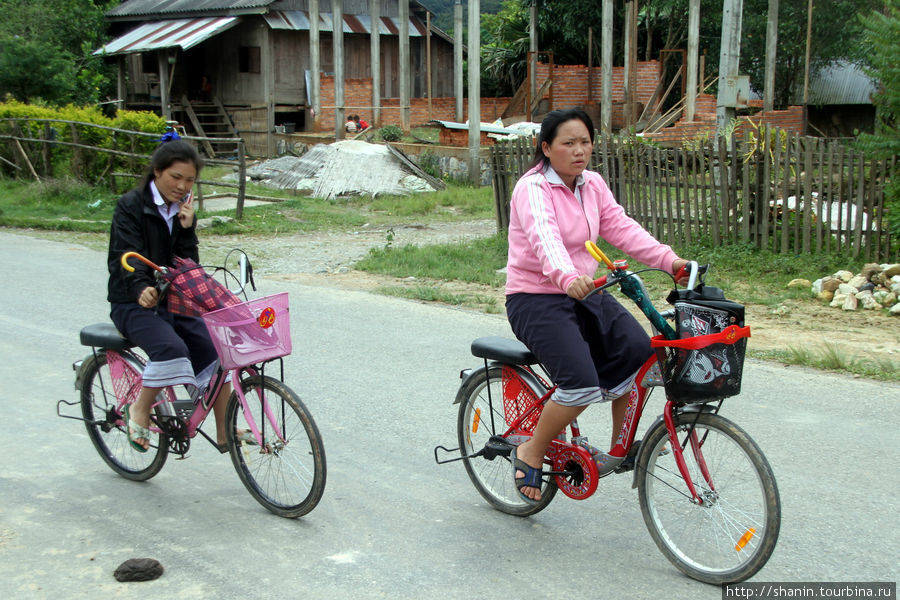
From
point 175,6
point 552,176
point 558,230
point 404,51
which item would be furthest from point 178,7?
point 558,230

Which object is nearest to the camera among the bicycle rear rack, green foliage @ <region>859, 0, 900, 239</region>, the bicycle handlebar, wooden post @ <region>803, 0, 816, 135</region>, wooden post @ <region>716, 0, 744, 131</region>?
the bicycle handlebar

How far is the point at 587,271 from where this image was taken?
3.73 m

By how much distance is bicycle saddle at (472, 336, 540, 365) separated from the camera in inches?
152

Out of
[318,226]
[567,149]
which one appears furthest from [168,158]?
[318,226]

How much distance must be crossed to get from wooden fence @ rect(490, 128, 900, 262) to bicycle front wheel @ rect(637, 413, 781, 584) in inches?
272

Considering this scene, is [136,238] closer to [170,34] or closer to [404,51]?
[404,51]

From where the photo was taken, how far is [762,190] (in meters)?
10.3

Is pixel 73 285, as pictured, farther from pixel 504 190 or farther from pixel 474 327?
pixel 504 190

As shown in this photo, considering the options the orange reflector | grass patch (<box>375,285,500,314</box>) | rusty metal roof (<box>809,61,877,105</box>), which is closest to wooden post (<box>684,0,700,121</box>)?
rusty metal roof (<box>809,61,877,105</box>)

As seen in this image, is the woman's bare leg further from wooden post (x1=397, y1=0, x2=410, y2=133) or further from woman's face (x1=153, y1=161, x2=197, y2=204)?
wooden post (x1=397, y1=0, x2=410, y2=133)

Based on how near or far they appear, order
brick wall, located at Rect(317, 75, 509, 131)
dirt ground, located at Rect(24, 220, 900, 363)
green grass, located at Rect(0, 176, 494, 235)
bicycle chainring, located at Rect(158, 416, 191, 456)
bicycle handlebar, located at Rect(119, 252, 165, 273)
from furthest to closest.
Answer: brick wall, located at Rect(317, 75, 509, 131), green grass, located at Rect(0, 176, 494, 235), dirt ground, located at Rect(24, 220, 900, 363), bicycle chainring, located at Rect(158, 416, 191, 456), bicycle handlebar, located at Rect(119, 252, 165, 273)

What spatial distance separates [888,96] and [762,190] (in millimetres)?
1695

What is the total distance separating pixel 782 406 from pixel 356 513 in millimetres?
2946

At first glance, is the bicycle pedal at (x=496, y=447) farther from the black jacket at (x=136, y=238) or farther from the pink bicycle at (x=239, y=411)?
the black jacket at (x=136, y=238)
